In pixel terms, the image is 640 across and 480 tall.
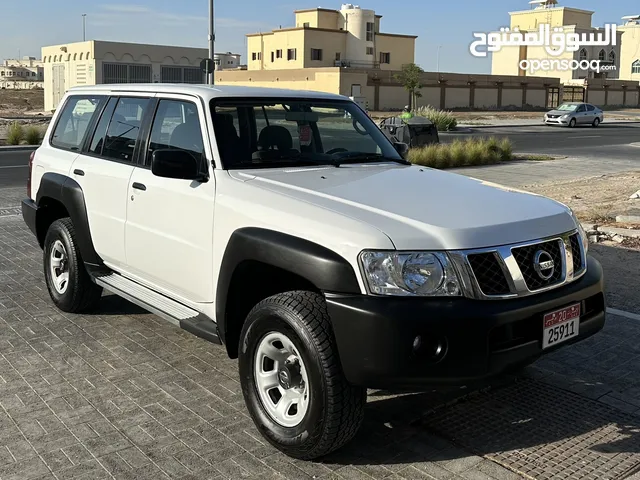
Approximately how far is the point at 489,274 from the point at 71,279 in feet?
12.4

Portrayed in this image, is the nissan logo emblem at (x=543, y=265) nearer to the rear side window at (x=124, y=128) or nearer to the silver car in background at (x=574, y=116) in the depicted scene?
the rear side window at (x=124, y=128)

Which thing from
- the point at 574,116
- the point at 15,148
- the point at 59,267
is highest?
the point at 574,116

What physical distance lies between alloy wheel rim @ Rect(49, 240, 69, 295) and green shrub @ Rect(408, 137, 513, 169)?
13.7m

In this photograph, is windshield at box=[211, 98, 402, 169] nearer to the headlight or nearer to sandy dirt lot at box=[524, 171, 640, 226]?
the headlight

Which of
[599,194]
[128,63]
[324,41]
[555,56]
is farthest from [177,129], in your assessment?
[555,56]

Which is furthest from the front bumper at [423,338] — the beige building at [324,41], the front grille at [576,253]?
the beige building at [324,41]

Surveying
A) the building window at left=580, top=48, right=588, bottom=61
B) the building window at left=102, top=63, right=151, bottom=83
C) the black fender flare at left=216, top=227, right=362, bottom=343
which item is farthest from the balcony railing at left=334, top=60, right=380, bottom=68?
the black fender flare at left=216, top=227, right=362, bottom=343

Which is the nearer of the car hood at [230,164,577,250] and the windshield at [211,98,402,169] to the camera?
the car hood at [230,164,577,250]

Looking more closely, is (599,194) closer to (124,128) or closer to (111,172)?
(124,128)

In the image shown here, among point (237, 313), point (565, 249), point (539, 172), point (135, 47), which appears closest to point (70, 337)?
point (237, 313)

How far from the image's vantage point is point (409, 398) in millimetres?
4672

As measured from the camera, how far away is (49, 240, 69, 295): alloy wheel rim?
20.5ft

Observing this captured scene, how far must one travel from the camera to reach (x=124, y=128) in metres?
5.61

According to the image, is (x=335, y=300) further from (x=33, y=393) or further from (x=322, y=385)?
(x=33, y=393)
